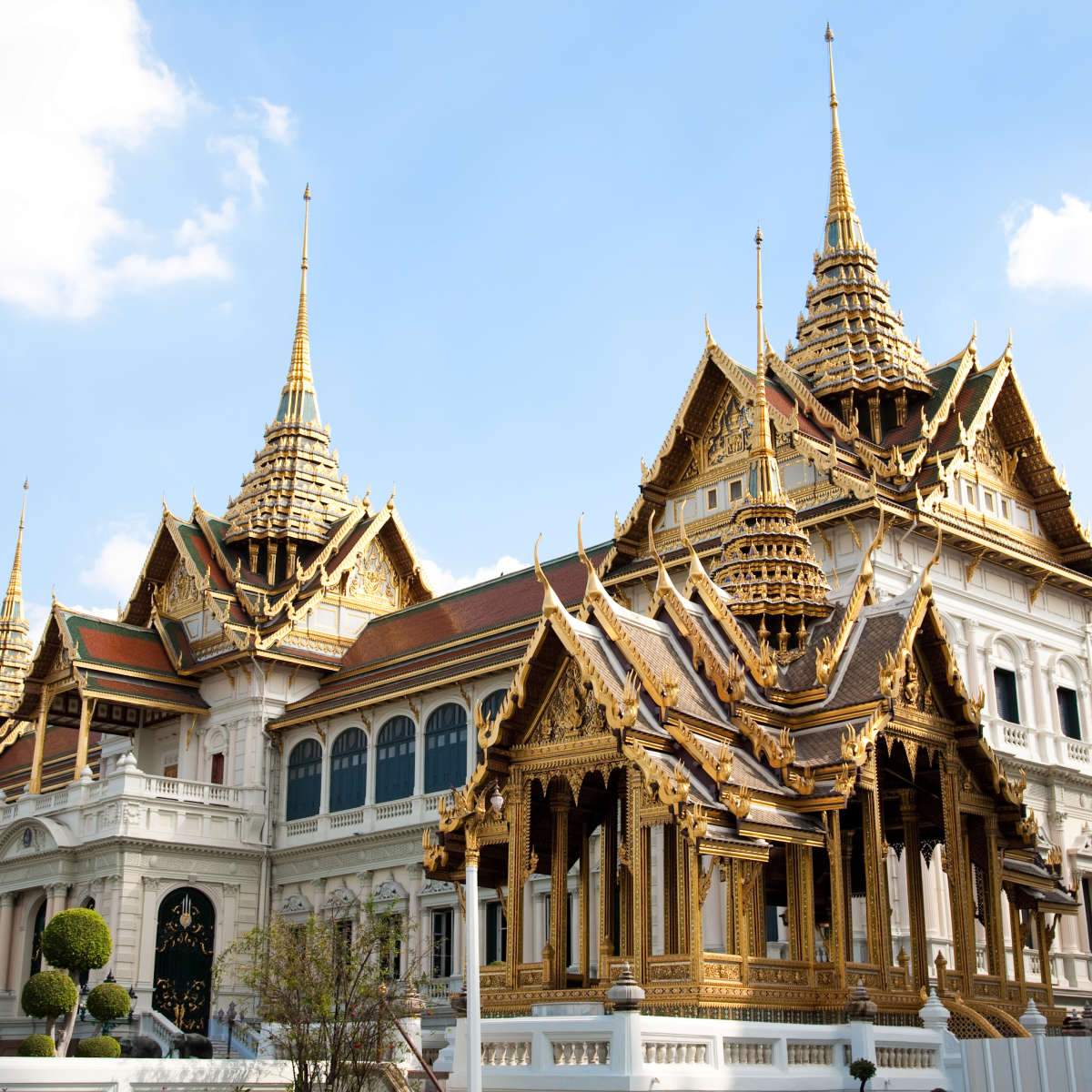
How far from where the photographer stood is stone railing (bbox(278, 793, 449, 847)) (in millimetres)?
33938

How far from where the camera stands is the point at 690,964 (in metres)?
10.7

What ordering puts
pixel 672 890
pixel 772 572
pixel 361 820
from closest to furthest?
pixel 672 890 < pixel 772 572 < pixel 361 820

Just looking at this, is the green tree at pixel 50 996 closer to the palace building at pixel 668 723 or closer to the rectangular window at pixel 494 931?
the palace building at pixel 668 723

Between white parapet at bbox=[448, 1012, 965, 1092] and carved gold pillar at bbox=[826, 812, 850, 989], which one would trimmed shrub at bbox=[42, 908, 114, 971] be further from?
carved gold pillar at bbox=[826, 812, 850, 989]

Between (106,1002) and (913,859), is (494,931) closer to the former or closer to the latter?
(106,1002)

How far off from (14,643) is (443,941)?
40491mm

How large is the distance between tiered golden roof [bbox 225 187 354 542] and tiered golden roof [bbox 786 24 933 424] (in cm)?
1555

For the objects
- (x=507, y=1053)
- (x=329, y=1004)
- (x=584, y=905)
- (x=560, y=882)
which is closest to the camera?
(x=507, y=1053)

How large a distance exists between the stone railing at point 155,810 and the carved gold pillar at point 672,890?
25864mm

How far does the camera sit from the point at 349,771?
3697cm

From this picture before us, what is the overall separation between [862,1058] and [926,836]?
12.4 ft

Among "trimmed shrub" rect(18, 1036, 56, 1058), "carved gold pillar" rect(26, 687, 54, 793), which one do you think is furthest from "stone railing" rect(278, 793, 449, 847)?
"trimmed shrub" rect(18, 1036, 56, 1058)

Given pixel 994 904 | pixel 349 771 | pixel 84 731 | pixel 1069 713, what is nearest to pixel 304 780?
pixel 349 771

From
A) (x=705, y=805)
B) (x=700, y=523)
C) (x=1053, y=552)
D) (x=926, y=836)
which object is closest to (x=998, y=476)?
(x=1053, y=552)
